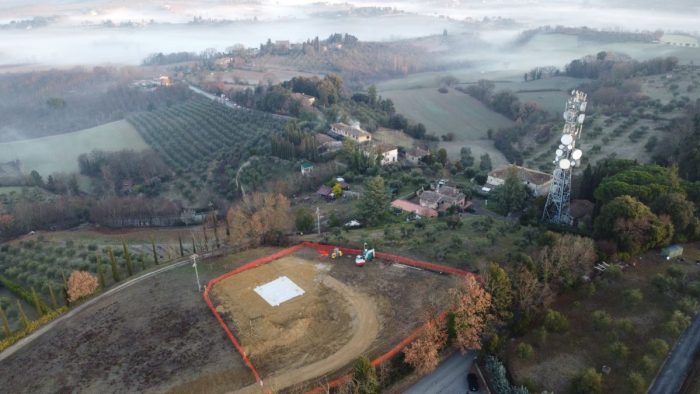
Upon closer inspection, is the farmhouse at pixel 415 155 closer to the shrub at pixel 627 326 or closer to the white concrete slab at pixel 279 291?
the white concrete slab at pixel 279 291

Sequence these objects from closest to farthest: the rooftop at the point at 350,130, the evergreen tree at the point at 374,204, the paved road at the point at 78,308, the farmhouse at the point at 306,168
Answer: the paved road at the point at 78,308 → the evergreen tree at the point at 374,204 → the farmhouse at the point at 306,168 → the rooftop at the point at 350,130

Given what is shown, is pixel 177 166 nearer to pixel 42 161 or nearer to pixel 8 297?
pixel 42 161

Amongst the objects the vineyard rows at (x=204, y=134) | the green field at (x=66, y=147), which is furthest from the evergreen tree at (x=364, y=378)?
the green field at (x=66, y=147)

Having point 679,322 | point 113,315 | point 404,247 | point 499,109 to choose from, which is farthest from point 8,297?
point 499,109

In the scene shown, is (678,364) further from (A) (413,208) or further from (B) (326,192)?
(B) (326,192)

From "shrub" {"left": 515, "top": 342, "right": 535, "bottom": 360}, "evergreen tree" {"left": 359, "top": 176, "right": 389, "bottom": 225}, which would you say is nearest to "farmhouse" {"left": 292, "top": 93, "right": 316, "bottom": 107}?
"evergreen tree" {"left": 359, "top": 176, "right": 389, "bottom": 225}

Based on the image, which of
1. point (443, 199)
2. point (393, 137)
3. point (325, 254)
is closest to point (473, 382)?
point (325, 254)
